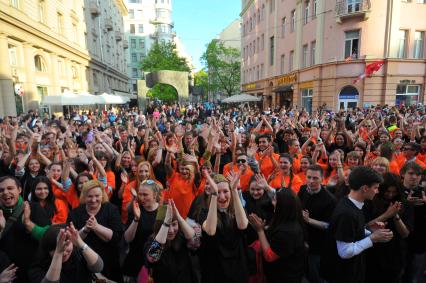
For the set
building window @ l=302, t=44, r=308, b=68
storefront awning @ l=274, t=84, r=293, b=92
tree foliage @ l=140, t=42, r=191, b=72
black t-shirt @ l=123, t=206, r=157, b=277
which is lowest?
black t-shirt @ l=123, t=206, r=157, b=277

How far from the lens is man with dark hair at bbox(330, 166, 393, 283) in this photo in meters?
2.40

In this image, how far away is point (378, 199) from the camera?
2.95 metres

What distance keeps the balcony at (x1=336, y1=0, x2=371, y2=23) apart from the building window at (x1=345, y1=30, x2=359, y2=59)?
1.11 metres

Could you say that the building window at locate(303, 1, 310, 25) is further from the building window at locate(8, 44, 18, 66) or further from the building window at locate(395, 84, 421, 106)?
the building window at locate(8, 44, 18, 66)

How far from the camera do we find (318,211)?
324cm

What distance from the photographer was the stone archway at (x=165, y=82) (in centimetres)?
1945

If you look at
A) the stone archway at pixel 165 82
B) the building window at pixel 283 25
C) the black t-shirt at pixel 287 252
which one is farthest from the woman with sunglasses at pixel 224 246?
the building window at pixel 283 25

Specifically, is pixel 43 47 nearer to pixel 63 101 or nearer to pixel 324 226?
pixel 63 101

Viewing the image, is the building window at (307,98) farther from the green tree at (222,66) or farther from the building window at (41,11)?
the green tree at (222,66)

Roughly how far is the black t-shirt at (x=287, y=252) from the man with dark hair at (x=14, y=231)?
245cm

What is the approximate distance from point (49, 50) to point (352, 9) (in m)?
23.6

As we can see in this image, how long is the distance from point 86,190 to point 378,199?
3.19 m

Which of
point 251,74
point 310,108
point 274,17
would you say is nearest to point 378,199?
point 310,108

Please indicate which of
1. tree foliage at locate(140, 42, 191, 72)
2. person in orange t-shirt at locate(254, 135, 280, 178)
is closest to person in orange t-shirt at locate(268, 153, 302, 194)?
person in orange t-shirt at locate(254, 135, 280, 178)
